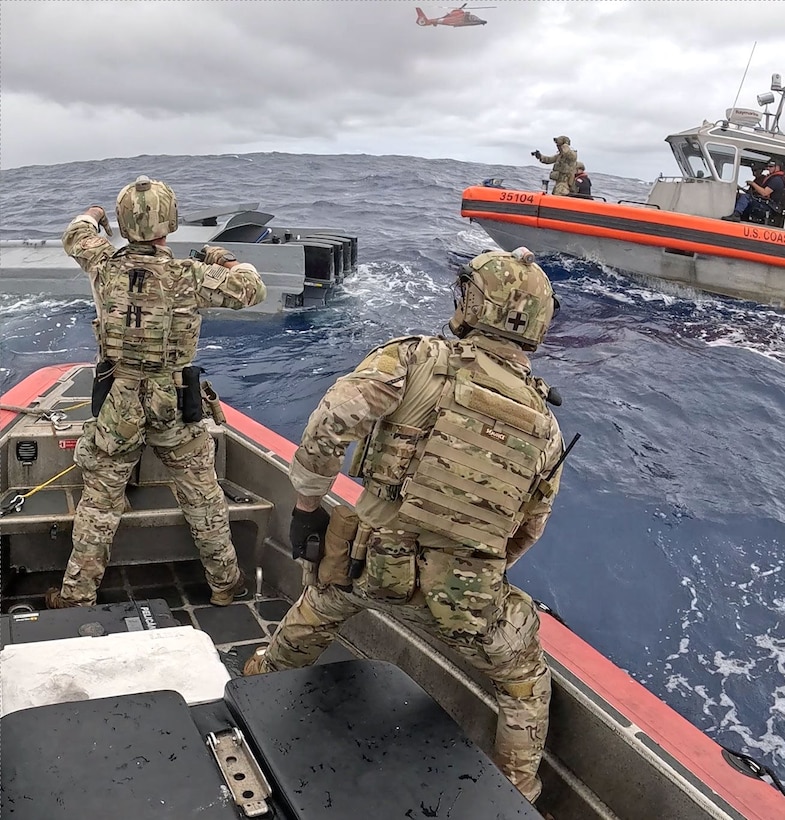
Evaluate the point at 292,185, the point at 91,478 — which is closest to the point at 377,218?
the point at 292,185

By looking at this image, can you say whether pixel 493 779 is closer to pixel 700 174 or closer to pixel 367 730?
pixel 367 730

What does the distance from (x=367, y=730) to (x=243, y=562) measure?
A: 97.8 inches

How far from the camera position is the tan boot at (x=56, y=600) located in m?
3.31

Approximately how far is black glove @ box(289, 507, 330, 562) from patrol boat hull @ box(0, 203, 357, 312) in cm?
751

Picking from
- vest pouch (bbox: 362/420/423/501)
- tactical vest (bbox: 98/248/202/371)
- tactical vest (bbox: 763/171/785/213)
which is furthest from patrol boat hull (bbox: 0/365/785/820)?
tactical vest (bbox: 763/171/785/213)

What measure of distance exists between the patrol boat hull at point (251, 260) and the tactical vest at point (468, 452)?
7616mm

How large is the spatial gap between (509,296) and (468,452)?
0.47 meters

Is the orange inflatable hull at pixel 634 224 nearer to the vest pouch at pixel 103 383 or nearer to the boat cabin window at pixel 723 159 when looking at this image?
the boat cabin window at pixel 723 159

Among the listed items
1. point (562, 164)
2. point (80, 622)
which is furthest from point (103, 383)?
point (562, 164)

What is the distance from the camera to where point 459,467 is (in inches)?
85.2

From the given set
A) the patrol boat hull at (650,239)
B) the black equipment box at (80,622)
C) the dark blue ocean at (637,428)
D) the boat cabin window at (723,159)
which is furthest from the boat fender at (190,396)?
the boat cabin window at (723,159)

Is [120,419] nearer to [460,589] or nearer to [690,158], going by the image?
[460,589]

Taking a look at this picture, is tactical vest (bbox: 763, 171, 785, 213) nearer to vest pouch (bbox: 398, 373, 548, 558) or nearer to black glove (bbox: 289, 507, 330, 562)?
vest pouch (bbox: 398, 373, 548, 558)

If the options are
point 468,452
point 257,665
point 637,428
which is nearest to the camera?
point 468,452
